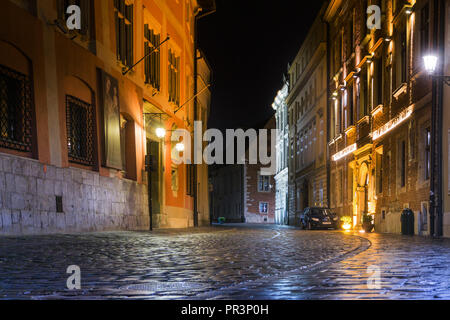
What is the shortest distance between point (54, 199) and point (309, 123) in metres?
33.4

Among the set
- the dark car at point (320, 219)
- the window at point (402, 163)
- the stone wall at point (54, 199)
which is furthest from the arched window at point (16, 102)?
the dark car at point (320, 219)

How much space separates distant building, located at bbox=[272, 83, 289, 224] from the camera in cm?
5954

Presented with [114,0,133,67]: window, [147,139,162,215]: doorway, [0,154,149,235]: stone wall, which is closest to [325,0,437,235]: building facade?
[147,139,162,215]: doorway

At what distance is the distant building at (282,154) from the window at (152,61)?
32.6m

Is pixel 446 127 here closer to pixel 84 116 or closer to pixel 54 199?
pixel 84 116

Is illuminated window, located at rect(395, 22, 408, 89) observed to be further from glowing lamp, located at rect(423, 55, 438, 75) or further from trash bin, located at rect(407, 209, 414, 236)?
glowing lamp, located at rect(423, 55, 438, 75)

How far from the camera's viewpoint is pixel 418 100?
21125 millimetres

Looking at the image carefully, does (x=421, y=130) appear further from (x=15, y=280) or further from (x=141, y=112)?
(x=15, y=280)

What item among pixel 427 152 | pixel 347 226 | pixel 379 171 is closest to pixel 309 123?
pixel 347 226

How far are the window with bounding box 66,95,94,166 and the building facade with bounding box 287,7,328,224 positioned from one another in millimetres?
23371

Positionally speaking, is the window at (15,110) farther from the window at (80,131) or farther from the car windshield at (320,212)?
the car windshield at (320,212)

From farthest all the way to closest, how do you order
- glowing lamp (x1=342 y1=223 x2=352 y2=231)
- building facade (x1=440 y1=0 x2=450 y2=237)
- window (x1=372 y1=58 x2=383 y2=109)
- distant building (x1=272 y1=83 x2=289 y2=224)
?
distant building (x1=272 y1=83 x2=289 y2=224) → glowing lamp (x1=342 y1=223 x2=352 y2=231) → window (x1=372 y1=58 x2=383 y2=109) → building facade (x1=440 y1=0 x2=450 y2=237)

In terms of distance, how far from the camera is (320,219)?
1302 inches

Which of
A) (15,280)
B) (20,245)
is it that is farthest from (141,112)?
(15,280)
